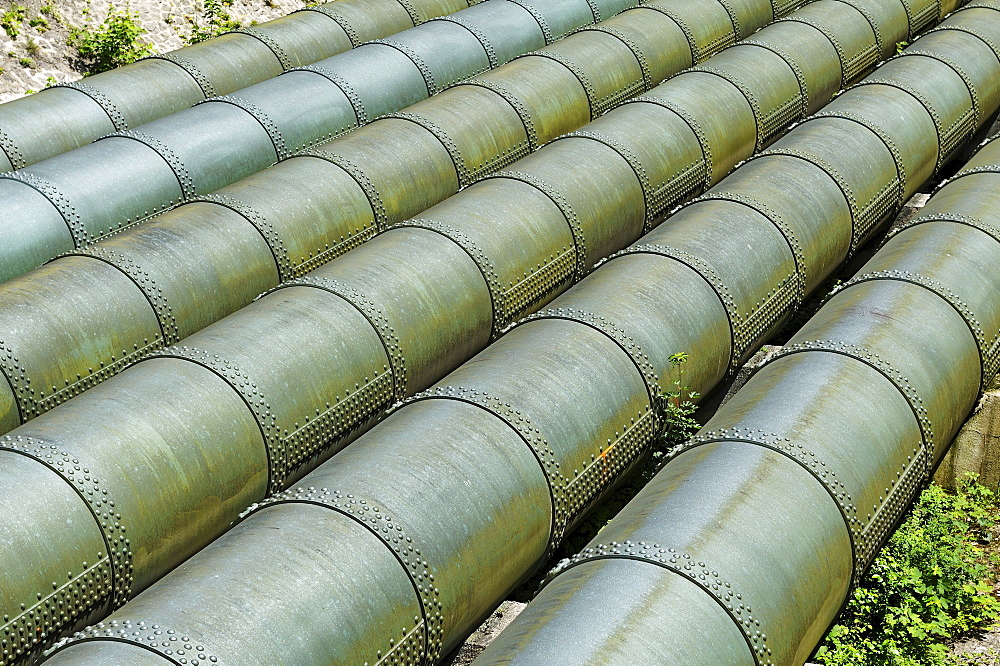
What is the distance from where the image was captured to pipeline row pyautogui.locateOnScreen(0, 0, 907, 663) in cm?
856

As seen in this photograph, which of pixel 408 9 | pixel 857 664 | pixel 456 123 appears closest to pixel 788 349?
pixel 857 664

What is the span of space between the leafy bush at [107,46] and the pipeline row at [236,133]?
8849 millimetres

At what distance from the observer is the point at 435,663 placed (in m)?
8.33

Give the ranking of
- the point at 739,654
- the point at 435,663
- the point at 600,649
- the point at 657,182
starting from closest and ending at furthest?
the point at 600,649 < the point at 739,654 < the point at 435,663 < the point at 657,182

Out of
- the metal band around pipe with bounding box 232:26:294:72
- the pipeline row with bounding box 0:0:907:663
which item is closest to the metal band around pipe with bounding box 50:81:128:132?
the metal band around pipe with bounding box 232:26:294:72

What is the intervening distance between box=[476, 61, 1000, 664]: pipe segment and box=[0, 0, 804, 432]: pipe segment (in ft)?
13.4

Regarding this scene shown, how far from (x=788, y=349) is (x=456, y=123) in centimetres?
661

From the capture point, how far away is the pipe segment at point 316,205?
1066 cm

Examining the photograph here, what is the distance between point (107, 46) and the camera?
2430 centimetres

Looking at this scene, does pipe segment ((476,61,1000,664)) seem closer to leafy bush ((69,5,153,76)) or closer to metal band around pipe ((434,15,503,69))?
metal band around pipe ((434,15,503,69))

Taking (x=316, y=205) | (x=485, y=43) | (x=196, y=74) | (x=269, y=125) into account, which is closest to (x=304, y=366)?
(x=316, y=205)

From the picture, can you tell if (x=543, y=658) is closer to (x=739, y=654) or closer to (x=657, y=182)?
(x=739, y=654)

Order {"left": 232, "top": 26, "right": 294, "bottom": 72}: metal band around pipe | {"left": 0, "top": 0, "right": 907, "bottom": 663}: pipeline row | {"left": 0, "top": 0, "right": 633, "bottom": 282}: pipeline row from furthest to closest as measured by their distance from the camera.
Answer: {"left": 232, "top": 26, "right": 294, "bottom": 72}: metal band around pipe, {"left": 0, "top": 0, "right": 633, "bottom": 282}: pipeline row, {"left": 0, "top": 0, "right": 907, "bottom": 663}: pipeline row

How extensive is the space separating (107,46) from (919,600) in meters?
21.4
